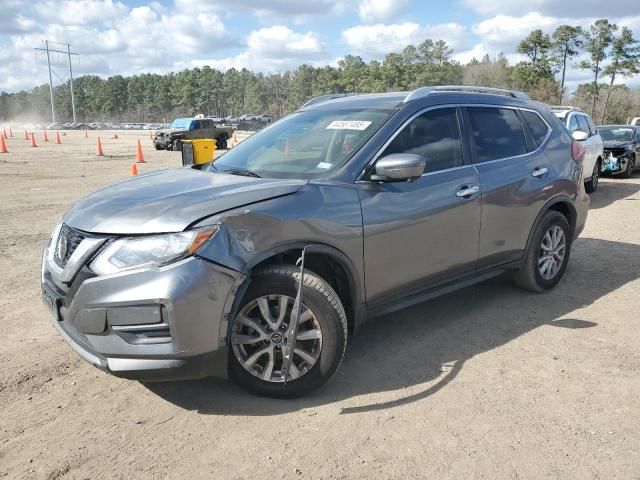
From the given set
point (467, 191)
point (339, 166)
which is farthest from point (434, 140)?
point (339, 166)

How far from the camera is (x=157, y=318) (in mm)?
2773

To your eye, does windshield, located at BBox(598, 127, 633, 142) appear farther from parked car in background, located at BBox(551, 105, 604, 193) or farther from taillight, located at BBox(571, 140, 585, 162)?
taillight, located at BBox(571, 140, 585, 162)

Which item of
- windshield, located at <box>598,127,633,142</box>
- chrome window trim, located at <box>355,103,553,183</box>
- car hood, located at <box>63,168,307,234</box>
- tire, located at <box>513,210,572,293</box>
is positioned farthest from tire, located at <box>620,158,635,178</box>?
car hood, located at <box>63,168,307,234</box>

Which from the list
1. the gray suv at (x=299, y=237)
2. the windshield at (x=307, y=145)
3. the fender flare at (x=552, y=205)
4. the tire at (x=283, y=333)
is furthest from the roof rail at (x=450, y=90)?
the tire at (x=283, y=333)

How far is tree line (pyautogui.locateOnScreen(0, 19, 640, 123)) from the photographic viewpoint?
5428cm

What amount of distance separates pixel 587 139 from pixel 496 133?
8.10 m

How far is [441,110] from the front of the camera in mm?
4188

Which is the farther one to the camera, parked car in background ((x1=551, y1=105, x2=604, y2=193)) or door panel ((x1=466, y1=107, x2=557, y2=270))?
parked car in background ((x1=551, y1=105, x2=604, y2=193))

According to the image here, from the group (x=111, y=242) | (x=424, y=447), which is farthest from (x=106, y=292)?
(x=424, y=447)

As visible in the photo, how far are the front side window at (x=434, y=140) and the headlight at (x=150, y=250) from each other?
4.95 ft

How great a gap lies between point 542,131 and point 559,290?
1.56 m

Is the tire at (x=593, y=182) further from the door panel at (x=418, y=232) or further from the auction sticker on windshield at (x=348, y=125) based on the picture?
the auction sticker on windshield at (x=348, y=125)

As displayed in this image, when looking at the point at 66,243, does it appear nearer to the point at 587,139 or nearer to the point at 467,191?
the point at 467,191

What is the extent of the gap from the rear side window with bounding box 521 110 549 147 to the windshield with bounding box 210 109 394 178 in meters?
1.81
